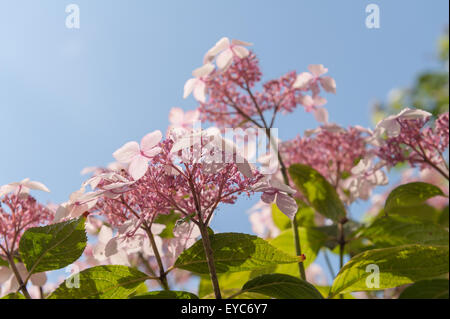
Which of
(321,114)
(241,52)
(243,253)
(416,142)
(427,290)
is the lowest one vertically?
(427,290)

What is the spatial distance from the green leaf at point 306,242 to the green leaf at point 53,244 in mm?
618

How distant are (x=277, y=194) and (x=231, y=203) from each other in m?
0.08

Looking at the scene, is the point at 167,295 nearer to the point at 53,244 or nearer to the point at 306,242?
the point at 53,244

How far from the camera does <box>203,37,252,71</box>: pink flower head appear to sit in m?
1.09

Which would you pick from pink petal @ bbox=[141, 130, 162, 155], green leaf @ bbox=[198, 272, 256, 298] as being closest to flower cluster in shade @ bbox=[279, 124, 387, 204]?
green leaf @ bbox=[198, 272, 256, 298]

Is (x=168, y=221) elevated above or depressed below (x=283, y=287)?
above

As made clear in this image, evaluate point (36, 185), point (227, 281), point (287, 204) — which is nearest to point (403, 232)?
point (227, 281)

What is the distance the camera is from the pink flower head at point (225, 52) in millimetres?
1087

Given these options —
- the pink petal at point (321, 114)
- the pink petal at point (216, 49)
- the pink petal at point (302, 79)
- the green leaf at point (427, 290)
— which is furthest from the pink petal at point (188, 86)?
the green leaf at point (427, 290)

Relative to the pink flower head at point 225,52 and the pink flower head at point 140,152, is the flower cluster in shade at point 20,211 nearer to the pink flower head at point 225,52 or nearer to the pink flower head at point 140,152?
the pink flower head at point 140,152

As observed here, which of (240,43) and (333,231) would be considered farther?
(333,231)

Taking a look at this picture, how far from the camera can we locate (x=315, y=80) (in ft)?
4.26

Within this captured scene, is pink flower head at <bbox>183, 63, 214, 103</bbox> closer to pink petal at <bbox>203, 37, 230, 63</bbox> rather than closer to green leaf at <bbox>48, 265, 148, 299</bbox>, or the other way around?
pink petal at <bbox>203, 37, 230, 63</bbox>
